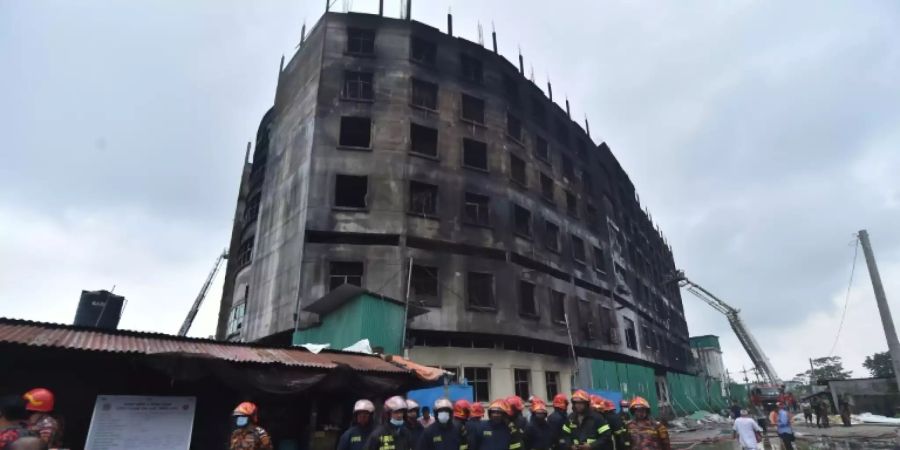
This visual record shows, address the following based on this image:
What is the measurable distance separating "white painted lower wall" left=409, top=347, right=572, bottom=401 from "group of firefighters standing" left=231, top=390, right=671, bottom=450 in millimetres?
11243

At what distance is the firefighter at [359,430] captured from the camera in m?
6.34

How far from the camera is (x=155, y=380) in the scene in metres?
8.52

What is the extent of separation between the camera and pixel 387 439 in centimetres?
635

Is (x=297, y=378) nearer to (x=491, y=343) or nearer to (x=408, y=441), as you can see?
(x=408, y=441)

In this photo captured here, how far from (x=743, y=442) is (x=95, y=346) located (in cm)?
1393

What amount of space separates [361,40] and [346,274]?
44.6ft

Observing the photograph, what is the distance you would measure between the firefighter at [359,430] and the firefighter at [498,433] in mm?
1848

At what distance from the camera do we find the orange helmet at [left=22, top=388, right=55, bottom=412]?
5.38 meters

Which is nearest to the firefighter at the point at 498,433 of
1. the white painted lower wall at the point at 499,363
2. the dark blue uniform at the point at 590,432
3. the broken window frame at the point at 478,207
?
the dark blue uniform at the point at 590,432

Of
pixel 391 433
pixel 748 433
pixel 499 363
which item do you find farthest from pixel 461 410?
pixel 499 363

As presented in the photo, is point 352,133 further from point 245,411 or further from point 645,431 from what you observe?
point 645,431

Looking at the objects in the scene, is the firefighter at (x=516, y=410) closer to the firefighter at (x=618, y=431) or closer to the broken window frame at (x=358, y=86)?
the firefighter at (x=618, y=431)

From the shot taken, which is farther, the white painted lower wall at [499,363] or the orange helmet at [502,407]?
the white painted lower wall at [499,363]

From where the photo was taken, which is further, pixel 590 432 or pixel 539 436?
pixel 539 436
